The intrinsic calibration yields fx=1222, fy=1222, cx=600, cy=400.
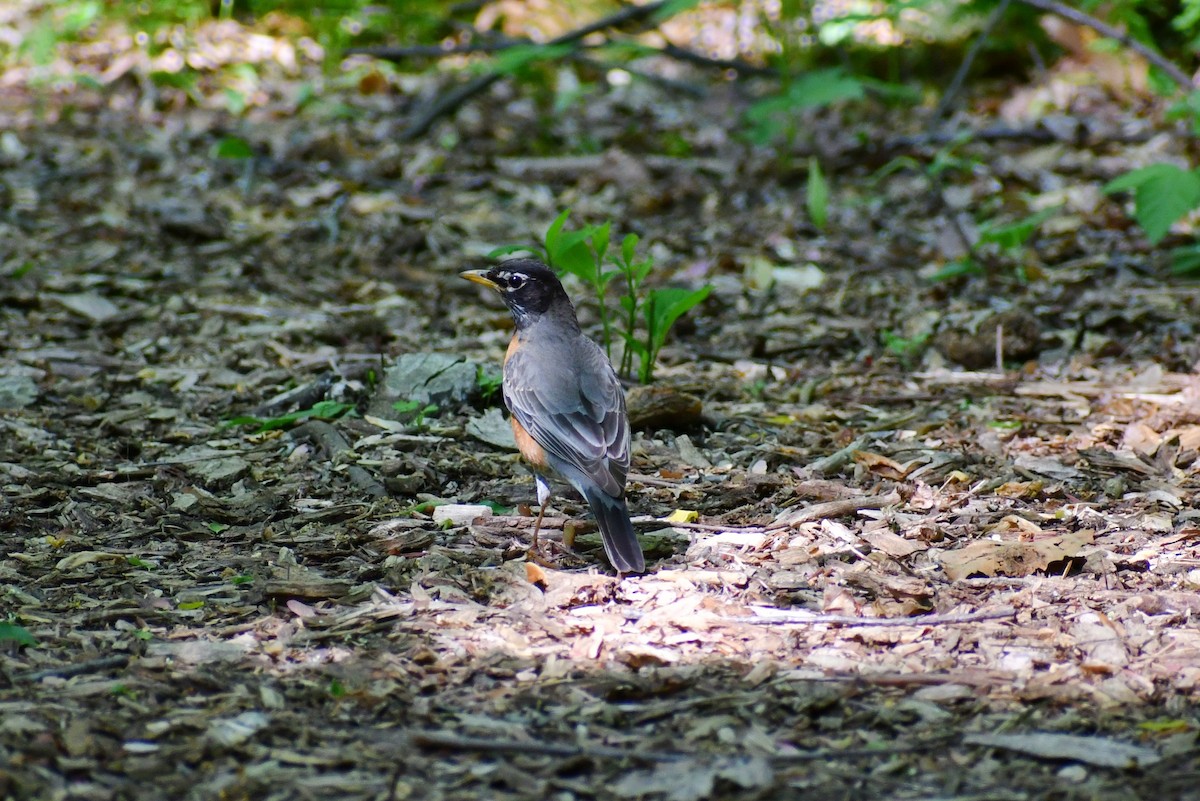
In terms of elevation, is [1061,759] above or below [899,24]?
below

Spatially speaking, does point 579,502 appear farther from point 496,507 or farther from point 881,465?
point 881,465

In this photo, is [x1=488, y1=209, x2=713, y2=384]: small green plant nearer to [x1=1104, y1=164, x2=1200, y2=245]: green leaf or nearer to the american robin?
the american robin

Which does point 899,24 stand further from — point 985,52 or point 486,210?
point 486,210

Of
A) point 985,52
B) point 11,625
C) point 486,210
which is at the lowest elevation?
point 11,625

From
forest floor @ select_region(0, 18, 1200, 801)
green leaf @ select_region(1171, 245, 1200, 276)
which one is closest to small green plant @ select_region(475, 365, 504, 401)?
forest floor @ select_region(0, 18, 1200, 801)

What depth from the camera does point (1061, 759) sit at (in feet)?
9.98

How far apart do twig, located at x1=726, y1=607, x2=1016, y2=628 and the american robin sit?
1.70 feet

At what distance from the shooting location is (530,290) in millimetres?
5434

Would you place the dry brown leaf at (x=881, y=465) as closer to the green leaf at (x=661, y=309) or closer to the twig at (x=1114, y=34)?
the green leaf at (x=661, y=309)

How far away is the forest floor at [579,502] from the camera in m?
3.16

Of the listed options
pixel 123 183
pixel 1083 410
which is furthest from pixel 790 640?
pixel 123 183

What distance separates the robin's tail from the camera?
4.17m

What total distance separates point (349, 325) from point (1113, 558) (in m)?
4.24

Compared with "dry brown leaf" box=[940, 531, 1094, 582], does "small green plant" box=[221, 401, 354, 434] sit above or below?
below
